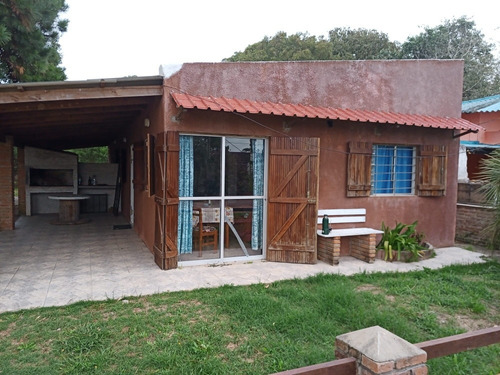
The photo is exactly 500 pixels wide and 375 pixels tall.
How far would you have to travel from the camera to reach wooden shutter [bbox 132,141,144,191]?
8.50 meters

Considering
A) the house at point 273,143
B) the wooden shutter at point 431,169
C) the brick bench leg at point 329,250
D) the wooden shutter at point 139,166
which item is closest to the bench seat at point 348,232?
the brick bench leg at point 329,250

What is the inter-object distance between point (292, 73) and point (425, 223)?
4643 millimetres

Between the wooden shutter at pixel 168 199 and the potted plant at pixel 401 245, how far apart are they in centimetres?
422

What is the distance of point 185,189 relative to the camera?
6.34 metres

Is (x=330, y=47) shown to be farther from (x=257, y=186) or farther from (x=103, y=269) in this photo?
(x=103, y=269)

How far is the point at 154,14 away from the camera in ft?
58.1

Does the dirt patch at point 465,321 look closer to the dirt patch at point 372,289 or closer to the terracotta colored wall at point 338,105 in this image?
the dirt patch at point 372,289

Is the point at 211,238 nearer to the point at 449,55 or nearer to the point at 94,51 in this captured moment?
the point at 449,55

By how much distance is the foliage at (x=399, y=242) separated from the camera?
732 cm

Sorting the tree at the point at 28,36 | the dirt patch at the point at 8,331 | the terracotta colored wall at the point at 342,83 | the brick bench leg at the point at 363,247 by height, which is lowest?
the dirt patch at the point at 8,331

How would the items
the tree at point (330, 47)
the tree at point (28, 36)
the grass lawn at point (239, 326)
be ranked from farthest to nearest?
the tree at point (330, 47) < the tree at point (28, 36) < the grass lawn at point (239, 326)

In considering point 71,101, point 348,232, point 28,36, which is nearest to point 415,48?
point 348,232

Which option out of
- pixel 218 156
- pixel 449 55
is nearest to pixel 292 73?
pixel 218 156

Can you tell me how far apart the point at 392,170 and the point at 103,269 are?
20.5 ft
